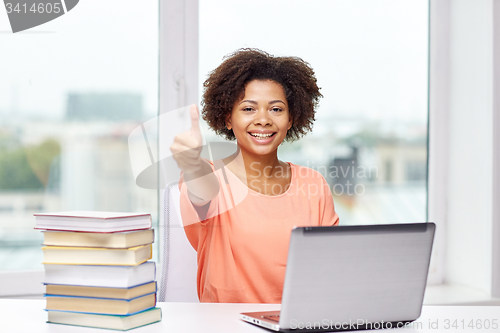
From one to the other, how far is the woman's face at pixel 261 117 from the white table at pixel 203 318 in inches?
21.5

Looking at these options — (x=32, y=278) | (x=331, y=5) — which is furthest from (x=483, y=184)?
(x=32, y=278)

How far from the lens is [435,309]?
3.26ft

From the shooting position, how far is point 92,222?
0.82 meters

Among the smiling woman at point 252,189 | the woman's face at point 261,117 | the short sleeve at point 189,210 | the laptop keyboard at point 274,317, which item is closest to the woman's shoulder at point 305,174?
the smiling woman at point 252,189

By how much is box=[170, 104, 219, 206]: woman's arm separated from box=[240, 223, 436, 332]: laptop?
27cm

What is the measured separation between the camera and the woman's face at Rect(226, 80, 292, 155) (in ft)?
4.50

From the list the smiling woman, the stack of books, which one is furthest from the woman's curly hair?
the stack of books

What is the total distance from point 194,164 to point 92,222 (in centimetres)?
24

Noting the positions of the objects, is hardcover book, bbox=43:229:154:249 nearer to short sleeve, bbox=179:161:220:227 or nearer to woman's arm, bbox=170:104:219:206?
woman's arm, bbox=170:104:219:206

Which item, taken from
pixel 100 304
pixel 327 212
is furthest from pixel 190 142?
pixel 327 212

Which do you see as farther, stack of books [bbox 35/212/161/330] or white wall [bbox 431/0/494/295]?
white wall [bbox 431/0/494/295]

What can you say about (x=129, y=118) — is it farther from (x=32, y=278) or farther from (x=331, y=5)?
(x=331, y=5)

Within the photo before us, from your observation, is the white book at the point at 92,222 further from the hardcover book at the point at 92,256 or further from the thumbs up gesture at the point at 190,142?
the thumbs up gesture at the point at 190,142

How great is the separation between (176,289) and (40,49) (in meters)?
1.29
